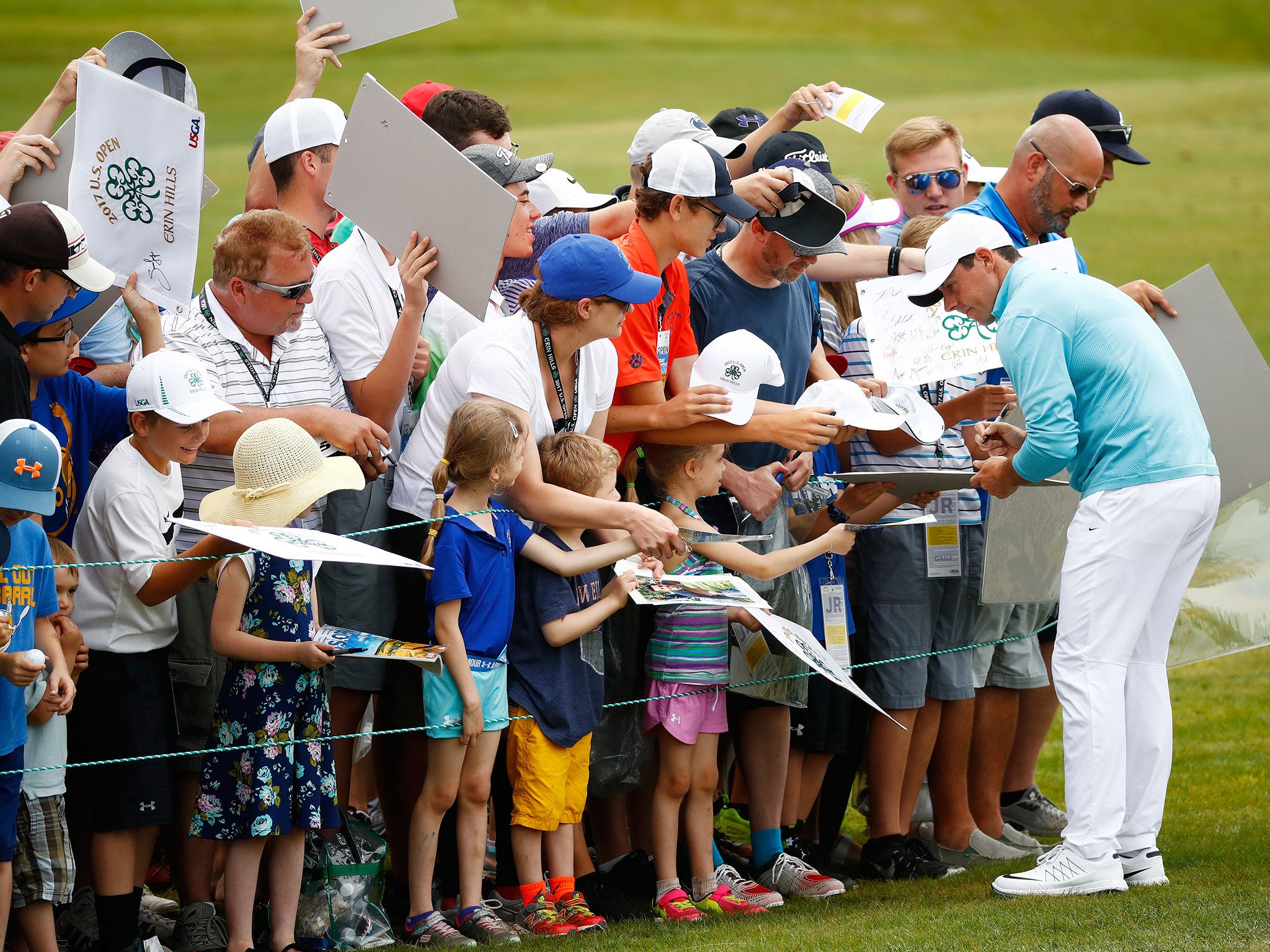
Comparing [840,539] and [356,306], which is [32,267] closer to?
[356,306]

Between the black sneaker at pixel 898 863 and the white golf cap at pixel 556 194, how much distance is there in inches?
110

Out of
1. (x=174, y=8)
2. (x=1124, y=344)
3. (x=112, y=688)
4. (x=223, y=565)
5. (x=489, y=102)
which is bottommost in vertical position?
(x=112, y=688)

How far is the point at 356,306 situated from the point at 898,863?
274cm

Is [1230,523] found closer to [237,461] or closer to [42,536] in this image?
[237,461]

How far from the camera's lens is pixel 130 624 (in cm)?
407

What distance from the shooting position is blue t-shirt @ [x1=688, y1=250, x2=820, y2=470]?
16.9 feet

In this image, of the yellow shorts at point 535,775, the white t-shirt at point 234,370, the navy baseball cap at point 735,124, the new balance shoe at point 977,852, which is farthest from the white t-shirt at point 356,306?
the new balance shoe at point 977,852

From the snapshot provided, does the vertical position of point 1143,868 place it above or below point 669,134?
below

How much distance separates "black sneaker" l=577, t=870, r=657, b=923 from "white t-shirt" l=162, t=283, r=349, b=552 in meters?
1.43

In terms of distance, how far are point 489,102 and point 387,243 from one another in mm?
1281

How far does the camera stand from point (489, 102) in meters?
5.57

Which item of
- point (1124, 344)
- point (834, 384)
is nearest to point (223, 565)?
point (834, 384)

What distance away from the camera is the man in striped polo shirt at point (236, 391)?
434 centimetres

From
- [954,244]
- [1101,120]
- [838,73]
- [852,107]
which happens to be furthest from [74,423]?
[838,73]
